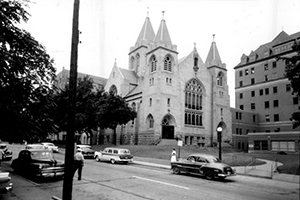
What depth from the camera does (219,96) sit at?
5662 cm

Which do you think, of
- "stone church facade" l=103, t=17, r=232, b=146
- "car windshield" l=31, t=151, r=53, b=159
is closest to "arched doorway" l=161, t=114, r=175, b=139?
"stone church facade" l=103, t=17, r=232, b=146

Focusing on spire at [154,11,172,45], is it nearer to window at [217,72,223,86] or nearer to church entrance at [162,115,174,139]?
church entrance at [162,115,174,139]

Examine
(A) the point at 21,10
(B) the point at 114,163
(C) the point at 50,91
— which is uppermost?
(A) the point at 21,10

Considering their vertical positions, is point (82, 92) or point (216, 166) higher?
point (82, 92)

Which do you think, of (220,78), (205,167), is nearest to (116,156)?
(205,167)

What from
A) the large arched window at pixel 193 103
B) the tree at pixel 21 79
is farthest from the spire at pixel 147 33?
the tree at pixel 21 79

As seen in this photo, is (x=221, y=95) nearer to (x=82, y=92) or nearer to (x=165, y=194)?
(x=82, y=92)

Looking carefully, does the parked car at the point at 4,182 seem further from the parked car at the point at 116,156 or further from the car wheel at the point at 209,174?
the parked car at the point at 116,156

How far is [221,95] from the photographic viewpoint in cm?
5706

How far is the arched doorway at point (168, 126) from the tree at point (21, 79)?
120 ft

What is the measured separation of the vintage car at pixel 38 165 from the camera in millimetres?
13438

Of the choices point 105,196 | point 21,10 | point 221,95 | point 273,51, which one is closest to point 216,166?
point 105,196

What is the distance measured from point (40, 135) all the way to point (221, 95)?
5131cm

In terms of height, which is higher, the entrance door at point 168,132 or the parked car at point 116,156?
the entrance door at point 168,132
